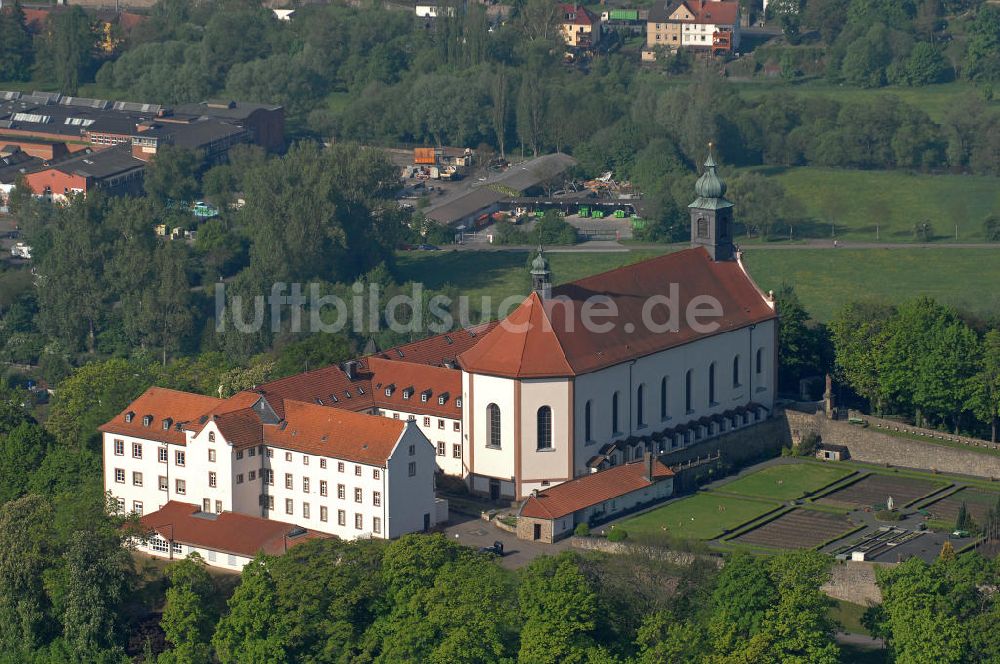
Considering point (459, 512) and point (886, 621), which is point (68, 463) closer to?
point (459, 512)

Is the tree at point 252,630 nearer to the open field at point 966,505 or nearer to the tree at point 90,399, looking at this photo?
the tree at point 90,399

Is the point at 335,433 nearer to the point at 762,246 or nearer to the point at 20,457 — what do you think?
the point at 20,457

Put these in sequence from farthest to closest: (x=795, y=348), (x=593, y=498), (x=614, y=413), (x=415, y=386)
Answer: (x=795, y=348) → (x=415, y=386) → (x=614, y=413) → (x=593, y=498)

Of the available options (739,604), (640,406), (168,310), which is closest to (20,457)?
(640,406)

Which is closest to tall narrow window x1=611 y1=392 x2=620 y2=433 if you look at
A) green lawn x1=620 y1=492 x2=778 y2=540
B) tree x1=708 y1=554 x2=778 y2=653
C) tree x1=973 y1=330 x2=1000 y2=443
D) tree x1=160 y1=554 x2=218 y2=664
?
green lawn x1=620 y1=492 x2=778 y2=540

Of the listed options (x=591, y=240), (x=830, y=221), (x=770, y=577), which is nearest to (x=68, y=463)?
(x=770, y=577)

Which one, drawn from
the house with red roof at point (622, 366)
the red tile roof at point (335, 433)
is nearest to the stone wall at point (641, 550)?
the house with red roof at point (622, 366)

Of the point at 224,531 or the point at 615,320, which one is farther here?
the point at 615,320
